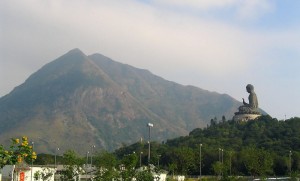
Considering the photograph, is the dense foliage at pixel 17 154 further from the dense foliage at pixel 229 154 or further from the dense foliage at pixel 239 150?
the dense foliage at pixel 239 150

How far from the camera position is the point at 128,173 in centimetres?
3691

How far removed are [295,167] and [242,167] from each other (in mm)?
8322

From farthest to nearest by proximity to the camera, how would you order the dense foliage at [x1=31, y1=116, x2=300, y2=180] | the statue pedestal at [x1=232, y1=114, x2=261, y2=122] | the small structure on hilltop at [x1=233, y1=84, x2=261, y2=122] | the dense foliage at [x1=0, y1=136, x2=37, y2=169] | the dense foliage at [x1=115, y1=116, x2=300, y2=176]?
the small structure on hilltop at [x1=233, y1=84, x2=261, y2=122], the statue pedestal at [x1=232, y1=114, x2=261, y2=122], the dense foliage at [x1=115, y1=116, x2=300, y2=176], the dense foliage at [x1=31, y1=116, x2=300, y2=180], the dense foliage at [x1=0, y1=136, x2=37, y2=169]

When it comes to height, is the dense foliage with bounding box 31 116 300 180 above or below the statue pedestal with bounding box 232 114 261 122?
below

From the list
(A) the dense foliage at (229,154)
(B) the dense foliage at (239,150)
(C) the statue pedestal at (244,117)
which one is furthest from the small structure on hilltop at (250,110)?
(A) the dense foliage at (229,154)

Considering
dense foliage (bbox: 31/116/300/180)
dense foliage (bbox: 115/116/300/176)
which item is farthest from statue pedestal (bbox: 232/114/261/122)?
dense foliage (bbox: 31/116/300/180)

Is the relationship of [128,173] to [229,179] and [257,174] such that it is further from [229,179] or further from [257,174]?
[257,174]

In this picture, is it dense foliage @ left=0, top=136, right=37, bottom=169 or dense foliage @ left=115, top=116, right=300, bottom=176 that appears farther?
dense foliage @ left=115, top=116, right=300, bottom=176

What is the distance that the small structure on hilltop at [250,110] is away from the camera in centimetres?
13238

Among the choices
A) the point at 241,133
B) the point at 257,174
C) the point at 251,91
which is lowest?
the point at 257,174

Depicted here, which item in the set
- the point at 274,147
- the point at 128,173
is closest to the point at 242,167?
the point at 274,147

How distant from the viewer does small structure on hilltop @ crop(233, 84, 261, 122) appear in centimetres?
13238

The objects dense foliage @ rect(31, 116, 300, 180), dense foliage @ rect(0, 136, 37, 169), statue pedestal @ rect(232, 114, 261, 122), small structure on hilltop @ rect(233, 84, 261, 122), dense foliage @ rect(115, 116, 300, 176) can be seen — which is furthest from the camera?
small structure on hilltop @ rect(233, 84, 261, 122)

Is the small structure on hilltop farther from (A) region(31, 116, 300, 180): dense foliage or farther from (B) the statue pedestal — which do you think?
(A) region(31, 116, 300, 180): dense foliage
